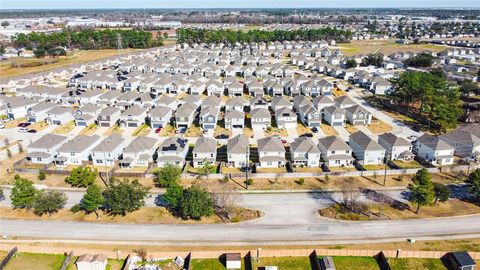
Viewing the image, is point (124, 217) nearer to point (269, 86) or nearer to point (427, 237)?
point (427, 237)

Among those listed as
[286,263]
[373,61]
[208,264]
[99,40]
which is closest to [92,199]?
[208,264]

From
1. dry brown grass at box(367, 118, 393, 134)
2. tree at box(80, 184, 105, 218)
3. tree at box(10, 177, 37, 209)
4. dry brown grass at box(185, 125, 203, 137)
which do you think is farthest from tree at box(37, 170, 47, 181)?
dry brown grass at box(367, 118, 393, 134)

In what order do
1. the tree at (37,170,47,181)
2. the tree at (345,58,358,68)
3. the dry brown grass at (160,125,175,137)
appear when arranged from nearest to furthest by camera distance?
1. the tree at (37,170,47,181)
2. the dry brown grass at (160,125,175,137)
3. the tree at (345,58,358,68)

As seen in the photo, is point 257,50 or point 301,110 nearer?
point 301,110

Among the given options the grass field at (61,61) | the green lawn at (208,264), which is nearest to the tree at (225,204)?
the green lawn at (208,264)

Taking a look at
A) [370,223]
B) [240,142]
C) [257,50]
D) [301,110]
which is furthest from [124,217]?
[257,50]

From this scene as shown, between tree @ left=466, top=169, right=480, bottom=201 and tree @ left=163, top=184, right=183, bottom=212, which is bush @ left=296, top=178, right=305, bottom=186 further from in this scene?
tree @ left=466, top=169, right=480, bottom=201
